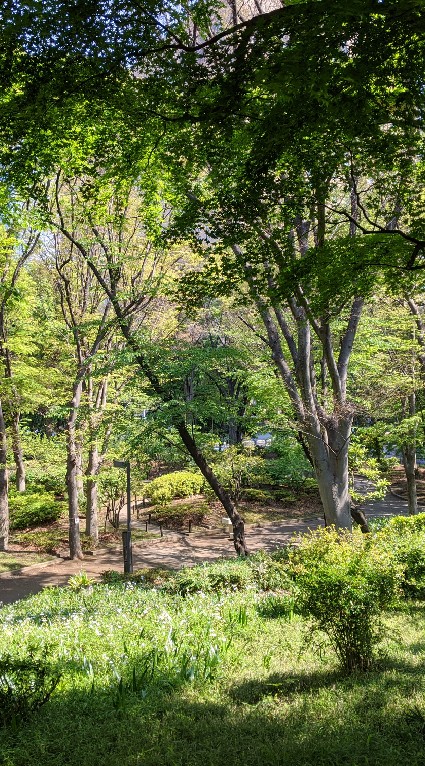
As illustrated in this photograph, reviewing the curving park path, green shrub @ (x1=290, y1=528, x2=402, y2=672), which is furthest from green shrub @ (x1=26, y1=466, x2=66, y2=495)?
green shrub @ (x1=290, y1=528, x2=402, y2=672)

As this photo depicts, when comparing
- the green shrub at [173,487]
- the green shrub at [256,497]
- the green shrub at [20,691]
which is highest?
the green shrub at [173,487]

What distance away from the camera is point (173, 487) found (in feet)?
76.7

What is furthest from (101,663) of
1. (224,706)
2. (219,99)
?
(219,99)

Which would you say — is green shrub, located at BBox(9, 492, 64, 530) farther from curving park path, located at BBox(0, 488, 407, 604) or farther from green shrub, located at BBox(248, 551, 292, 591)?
green shrub, located at BBox(248, 551, 292, 591)

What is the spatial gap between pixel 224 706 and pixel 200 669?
77 cm

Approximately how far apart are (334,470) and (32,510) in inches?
517

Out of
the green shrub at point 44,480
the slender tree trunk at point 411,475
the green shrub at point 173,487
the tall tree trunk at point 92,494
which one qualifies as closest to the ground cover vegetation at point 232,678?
the slender tree trunk at point 411,475

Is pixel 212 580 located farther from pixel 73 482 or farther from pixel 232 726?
pixel 73 482

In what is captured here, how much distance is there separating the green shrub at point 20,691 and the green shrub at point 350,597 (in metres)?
2.33

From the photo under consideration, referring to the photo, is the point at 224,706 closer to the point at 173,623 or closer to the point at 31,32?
the point at 173,623

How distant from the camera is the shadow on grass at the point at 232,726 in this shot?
3299mm

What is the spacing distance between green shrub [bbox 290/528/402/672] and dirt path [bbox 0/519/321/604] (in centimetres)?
660

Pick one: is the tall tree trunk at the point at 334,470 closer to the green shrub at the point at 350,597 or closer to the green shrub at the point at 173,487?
the green shrub at the point at 350,597

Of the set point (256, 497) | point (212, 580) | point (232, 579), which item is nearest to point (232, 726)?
point (212, 580)
